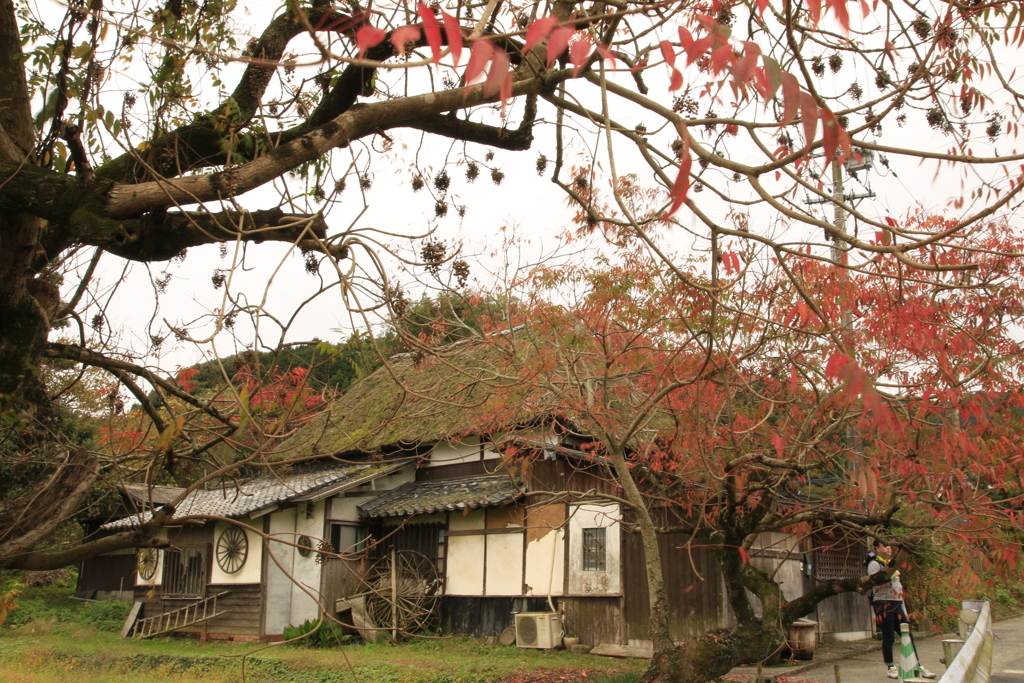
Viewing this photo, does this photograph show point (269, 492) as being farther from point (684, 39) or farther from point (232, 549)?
point (684, 39)

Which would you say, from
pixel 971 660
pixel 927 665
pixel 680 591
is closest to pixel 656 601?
pixel 971 660

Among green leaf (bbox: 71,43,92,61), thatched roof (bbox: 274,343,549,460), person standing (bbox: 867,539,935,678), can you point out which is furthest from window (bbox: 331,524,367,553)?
green leaf (bbox: 71,43,92,61)

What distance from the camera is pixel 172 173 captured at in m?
4.94

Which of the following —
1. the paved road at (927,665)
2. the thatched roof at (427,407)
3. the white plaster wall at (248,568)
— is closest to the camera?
the thatched roof at (427,407)

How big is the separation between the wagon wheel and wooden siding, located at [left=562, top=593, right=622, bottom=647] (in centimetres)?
294

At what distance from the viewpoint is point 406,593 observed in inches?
557

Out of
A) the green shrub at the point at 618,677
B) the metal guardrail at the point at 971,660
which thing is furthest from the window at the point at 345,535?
the metal guardrail at the point at 971,660

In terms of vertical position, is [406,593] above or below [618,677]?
above

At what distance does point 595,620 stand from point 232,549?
775 cm

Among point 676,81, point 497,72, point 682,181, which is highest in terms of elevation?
point 676,81

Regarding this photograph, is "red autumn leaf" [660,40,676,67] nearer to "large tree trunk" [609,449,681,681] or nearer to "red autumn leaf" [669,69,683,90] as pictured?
"red autumn leaf" [669,69,683,90]

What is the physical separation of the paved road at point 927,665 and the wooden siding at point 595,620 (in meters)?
3.03

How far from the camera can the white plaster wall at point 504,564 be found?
13.5 m

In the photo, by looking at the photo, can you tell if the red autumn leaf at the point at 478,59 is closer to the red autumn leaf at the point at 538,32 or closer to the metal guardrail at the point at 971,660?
the red autumn leaf at the point at 538,32
